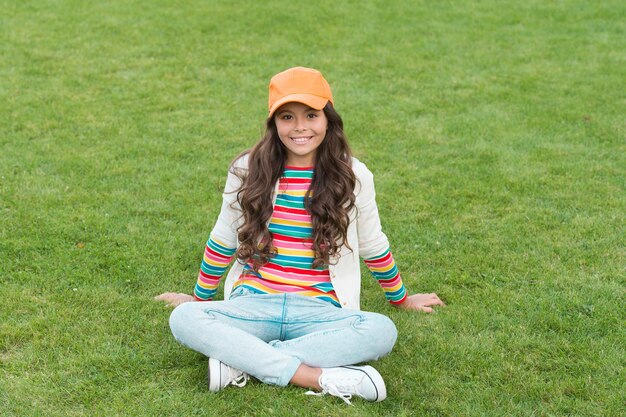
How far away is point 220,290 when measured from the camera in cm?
503

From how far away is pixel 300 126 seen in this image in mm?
4117

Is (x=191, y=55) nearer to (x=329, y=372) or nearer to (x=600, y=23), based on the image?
(x=600, y=23)

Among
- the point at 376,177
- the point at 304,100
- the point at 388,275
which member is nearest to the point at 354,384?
the point at 388,275

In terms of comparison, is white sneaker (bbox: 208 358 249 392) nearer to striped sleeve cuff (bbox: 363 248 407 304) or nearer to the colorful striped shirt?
the colorful striped shirt

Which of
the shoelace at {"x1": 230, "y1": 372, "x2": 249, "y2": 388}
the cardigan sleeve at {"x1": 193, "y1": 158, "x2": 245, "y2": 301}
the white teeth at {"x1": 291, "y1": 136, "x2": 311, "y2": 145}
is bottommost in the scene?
the shoelace at {"x1": 230, "y1": 372, "x2": 249, "y2": 388}

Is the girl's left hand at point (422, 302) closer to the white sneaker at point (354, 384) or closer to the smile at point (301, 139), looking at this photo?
the white sneaker at point (354, 384)

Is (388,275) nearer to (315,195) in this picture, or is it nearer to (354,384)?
(315,195)

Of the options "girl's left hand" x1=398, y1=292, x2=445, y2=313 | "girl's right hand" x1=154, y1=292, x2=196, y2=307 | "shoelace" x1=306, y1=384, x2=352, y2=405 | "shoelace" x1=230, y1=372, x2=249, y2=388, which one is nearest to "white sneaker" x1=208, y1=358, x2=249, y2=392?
"shoelace" x1=230, y1=372, x2=249, y2=388

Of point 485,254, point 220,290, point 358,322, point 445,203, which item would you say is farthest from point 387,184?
point 358,322

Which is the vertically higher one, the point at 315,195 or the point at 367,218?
the point at 315,195

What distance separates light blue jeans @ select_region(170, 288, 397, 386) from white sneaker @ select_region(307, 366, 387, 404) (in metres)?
0.10

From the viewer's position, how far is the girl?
12.9ft

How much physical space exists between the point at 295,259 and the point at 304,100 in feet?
2.62

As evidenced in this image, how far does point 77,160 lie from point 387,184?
8.05ft
